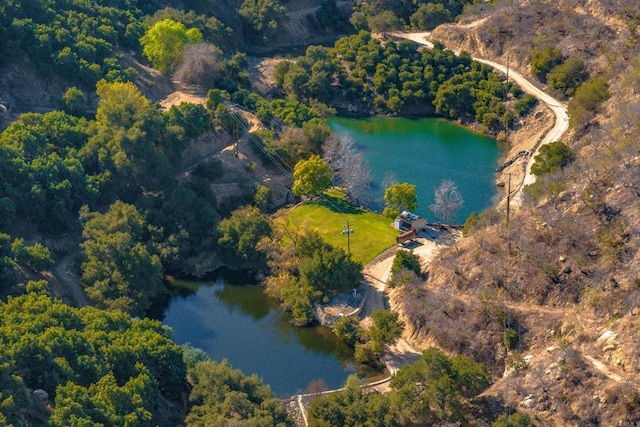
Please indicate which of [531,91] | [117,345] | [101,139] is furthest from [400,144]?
[117,345]

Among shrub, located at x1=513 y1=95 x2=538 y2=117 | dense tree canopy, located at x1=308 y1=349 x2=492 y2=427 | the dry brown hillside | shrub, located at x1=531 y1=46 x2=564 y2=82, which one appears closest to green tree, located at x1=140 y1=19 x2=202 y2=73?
shrub, located at x1=513 y1=95 x2=538 y2=117

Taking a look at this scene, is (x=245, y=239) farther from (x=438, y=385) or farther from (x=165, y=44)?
(x=165, y=44)

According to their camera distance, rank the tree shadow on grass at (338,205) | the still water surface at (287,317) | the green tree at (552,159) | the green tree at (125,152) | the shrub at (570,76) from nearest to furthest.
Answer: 1. the still water surface at (287,317)
2. the green tree at (125,152)
3. the green tree at (552,159)
4. the tree shadow on grass at (338,205)
5. the shrub at (570,76)

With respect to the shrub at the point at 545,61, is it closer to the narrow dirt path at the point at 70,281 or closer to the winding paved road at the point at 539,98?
the winding paved road at the point at 539,98

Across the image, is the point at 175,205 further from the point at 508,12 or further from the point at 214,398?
the point at 508,12

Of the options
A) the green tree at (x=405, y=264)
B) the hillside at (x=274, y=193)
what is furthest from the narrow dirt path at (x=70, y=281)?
the green tree at (x=405, y=264)

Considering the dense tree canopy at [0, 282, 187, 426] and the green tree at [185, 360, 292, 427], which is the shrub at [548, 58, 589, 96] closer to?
the green tree at [185, 360, 292, 427]
